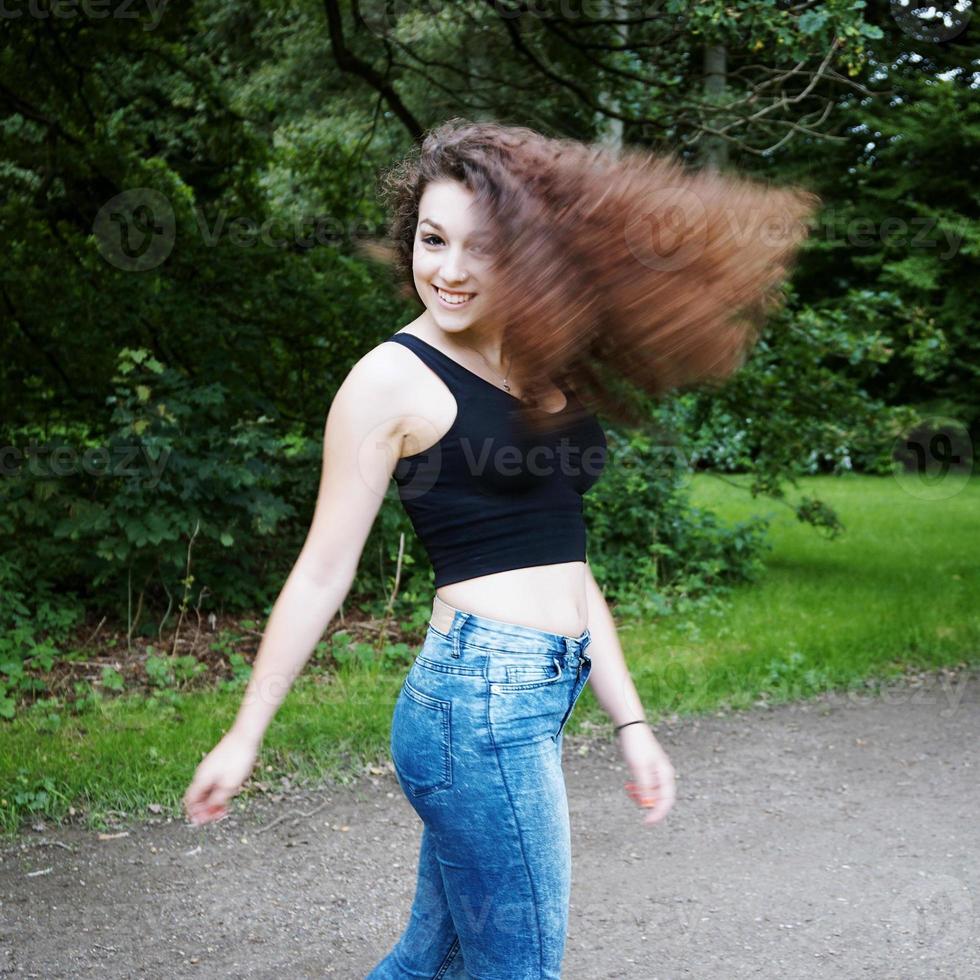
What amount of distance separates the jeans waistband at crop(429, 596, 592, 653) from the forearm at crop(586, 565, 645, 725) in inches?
10.4

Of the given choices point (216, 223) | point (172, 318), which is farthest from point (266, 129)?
point (172, 318)

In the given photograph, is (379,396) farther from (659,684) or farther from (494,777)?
(659,684)

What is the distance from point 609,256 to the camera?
68.7 inches

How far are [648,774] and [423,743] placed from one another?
20.8 inches

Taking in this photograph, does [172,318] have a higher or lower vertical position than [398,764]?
higher

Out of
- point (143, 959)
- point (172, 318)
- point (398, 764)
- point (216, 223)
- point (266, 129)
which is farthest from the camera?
point (266, 129)

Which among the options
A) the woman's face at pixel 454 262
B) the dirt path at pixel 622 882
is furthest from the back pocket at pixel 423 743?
the dirt path at pixel 622 882

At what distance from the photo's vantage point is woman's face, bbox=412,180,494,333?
5.71ft

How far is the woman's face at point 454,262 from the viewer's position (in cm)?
174

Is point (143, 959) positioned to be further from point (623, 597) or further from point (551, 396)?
point (623, 597)

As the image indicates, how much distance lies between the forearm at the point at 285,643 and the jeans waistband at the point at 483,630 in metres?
0.16

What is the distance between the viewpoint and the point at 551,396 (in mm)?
1862

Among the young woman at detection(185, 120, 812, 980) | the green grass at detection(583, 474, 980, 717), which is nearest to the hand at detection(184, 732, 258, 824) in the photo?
the young woman at detection(185, 120, 812, 980)

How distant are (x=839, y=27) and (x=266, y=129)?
5672 millimetres
